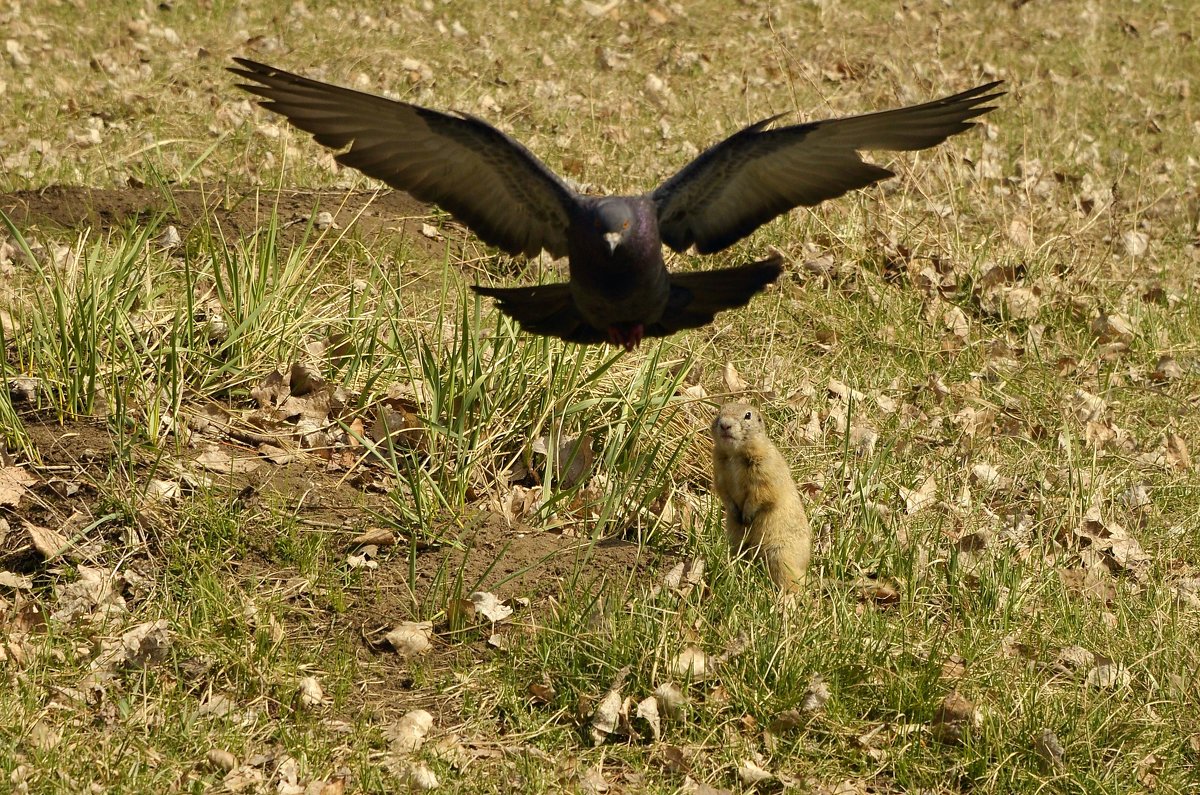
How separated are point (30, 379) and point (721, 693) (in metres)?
2.62

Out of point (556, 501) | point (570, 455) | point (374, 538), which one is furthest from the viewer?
point (570, 455)

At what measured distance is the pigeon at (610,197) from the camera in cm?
447

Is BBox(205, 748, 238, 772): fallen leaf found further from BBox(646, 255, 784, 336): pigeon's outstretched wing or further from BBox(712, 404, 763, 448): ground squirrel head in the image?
BBox(646, 255, 784, 336): pigeon's outstretched wing

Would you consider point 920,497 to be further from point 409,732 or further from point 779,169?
point 409,732

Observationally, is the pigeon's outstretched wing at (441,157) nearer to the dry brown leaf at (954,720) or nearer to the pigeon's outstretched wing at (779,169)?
the pigeon's outstretched wing at (779,169)

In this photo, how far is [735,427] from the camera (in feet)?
15.3

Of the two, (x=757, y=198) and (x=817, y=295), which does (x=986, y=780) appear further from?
(x=817, y=295)

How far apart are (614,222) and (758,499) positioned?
Answer: 1.07 m

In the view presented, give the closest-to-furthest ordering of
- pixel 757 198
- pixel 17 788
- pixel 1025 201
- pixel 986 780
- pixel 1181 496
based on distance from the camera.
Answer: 1. pixel 17 788
2. pixel 986 780
3. pixel 757 198
4. pixel 1181 496
5. pixel 1025 201

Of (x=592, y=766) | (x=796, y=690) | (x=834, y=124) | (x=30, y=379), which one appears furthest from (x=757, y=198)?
(x=30, y=379)

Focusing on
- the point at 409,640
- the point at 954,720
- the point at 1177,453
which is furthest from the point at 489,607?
the point at 1177,453

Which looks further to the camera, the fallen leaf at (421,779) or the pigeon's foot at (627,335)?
the pigeon's foot at (627,335)

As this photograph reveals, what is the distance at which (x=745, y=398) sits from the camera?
5773mm

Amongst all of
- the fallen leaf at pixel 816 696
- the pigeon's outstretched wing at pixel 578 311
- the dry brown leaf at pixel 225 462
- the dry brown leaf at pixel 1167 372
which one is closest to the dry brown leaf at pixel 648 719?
the fallen leaf at pixel 816 696
